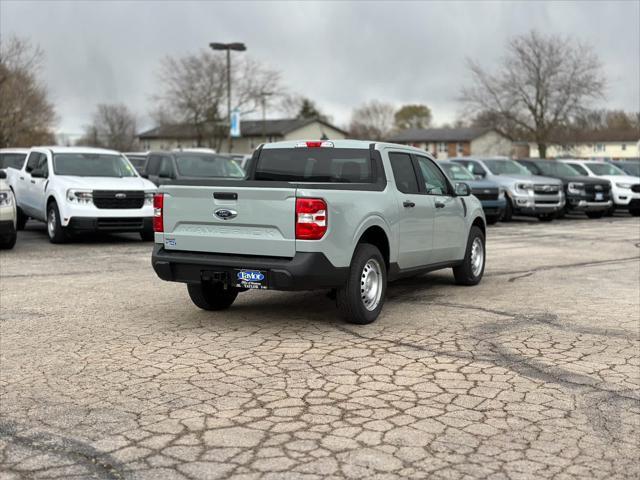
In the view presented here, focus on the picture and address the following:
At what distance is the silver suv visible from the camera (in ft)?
73.7

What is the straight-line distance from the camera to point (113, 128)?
11069cm

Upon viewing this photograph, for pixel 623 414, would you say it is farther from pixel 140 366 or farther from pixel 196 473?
pixel 140 366

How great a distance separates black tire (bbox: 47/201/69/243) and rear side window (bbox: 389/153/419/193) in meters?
8.19

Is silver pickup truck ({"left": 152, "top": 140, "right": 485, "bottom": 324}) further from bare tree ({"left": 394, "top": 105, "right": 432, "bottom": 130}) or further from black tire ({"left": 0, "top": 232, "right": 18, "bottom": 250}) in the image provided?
Answer: bare tree ({"left": 394, "top": 105, "right": 432, "bottom": 130})

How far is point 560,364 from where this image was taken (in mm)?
6031

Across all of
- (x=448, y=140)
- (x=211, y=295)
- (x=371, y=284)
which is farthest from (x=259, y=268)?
(x=448, y=140)

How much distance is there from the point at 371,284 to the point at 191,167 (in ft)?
36.1

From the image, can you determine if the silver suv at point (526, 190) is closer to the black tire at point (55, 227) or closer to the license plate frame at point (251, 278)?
the black tire at point (55, 227)

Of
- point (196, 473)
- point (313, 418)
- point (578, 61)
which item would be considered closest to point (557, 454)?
point (313, 418)

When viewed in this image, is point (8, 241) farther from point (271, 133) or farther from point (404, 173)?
point (271, 133)

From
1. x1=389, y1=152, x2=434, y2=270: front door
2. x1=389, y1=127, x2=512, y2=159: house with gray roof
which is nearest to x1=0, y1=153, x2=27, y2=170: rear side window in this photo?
x1=389, y1=152, x2=434, y2=270: front door

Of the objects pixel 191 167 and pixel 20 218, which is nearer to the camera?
pixel 191 167

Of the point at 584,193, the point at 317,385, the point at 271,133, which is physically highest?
the point at 271,133

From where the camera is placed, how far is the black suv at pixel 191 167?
58.3ft
